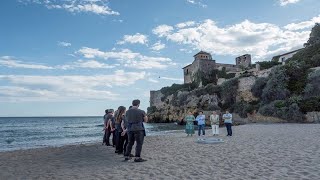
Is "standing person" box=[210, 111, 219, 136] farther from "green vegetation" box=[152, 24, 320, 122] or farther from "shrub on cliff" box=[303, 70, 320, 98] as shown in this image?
"shrub on cliff" box=[303, 70, 320, 98]

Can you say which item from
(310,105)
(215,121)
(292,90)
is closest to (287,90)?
(292,90)

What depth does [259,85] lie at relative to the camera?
42.6m

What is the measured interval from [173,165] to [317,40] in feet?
162

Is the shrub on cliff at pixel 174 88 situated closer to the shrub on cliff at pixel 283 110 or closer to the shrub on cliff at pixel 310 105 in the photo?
the shrub on cliff at pixel 283 110

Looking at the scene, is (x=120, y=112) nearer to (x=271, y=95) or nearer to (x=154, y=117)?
(x=271, y=95)

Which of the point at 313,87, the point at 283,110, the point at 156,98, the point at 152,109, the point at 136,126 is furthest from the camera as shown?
the point at 156,98

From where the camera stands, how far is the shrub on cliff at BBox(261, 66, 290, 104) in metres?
38.3

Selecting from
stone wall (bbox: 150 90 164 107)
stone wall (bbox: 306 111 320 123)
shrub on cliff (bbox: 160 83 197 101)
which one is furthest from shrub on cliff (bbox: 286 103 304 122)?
stone wall (bbox: 150 90 164 107)

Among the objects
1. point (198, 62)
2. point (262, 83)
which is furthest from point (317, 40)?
point (198, 62)

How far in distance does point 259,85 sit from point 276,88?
13.1 feet

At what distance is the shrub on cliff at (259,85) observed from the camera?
139 ft

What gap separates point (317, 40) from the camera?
48.8 meters

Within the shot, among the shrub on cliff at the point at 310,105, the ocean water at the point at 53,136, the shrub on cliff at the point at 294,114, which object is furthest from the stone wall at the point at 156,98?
the shrub on cliff at the point at 310,105

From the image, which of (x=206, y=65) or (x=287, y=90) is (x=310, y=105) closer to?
(x=287, y=90)
